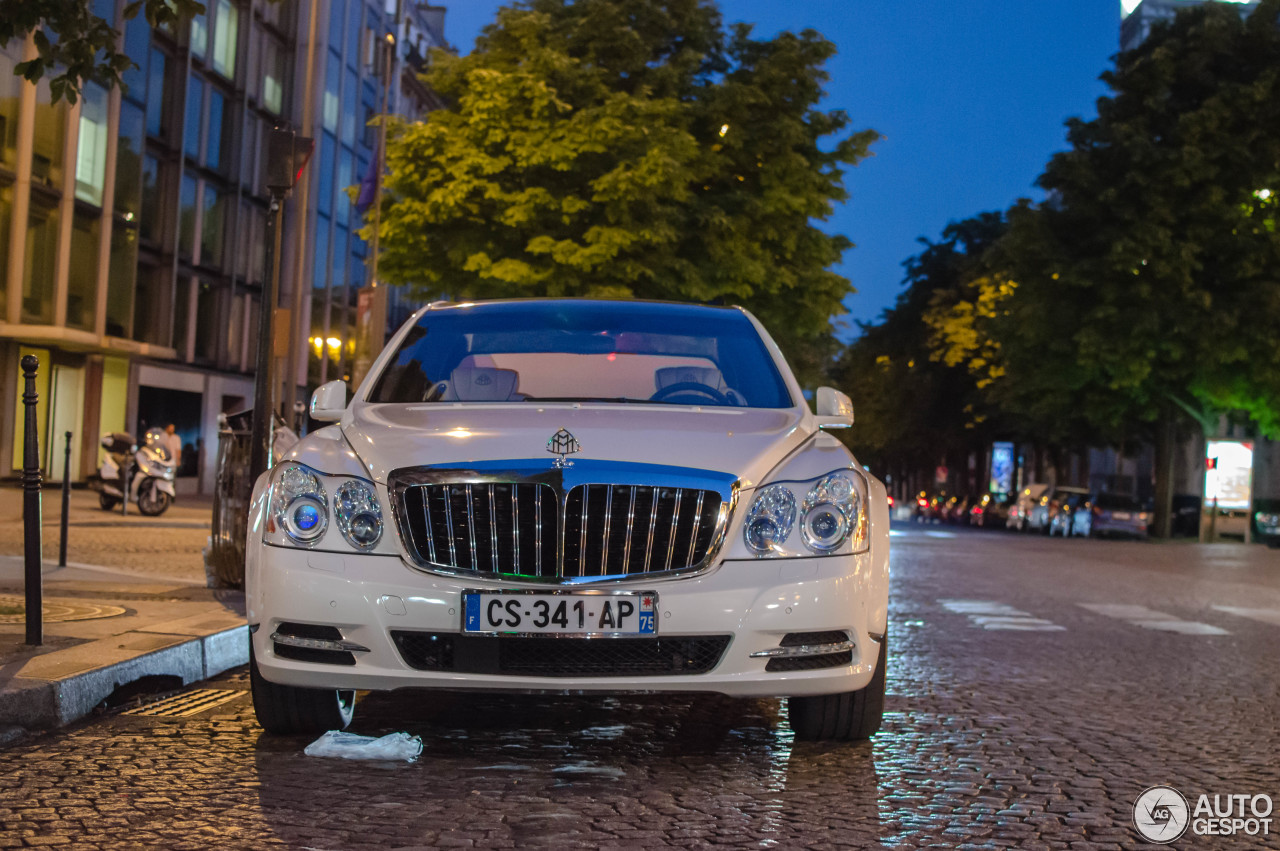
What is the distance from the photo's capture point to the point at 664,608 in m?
4.90

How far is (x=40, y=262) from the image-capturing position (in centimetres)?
3000

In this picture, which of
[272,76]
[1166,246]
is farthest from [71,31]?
[272,76]

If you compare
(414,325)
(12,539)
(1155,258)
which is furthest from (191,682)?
(1155,258)

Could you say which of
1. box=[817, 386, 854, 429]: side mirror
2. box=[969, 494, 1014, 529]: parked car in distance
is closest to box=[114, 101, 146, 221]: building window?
box=[817, 386, 854, 429]: side mirror

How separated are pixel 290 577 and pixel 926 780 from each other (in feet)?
7.44

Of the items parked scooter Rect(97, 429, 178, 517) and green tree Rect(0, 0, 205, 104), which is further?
parked scooter Rect(97, 429, 178, 517)

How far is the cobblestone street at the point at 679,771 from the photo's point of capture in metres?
4.24

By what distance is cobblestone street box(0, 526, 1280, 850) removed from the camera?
4.24 m

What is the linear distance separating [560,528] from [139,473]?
19.7 m

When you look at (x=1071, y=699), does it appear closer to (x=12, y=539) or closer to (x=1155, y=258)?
(x=12, y=539)

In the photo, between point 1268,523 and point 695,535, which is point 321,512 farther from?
point 1268,523

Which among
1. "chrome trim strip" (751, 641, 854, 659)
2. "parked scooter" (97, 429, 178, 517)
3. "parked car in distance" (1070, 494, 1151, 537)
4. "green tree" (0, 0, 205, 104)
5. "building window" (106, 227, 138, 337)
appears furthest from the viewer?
"parked car in distance" (1070, 494, 1151, 537)

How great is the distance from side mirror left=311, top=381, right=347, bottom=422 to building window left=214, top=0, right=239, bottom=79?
1383 inches

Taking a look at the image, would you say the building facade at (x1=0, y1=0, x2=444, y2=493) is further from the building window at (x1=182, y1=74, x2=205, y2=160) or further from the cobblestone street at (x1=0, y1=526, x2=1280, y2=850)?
the cobblestone street at (x1=0, y1=526, x2=1280, y2=850)
